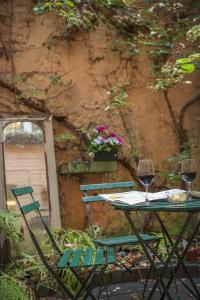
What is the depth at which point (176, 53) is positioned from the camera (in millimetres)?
5070

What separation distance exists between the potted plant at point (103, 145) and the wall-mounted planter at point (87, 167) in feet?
0.19

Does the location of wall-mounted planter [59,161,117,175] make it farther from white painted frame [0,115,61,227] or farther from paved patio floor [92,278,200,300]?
paved patio floor [92,278,200,300]

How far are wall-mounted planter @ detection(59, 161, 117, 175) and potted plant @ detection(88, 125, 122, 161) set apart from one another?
59 mm

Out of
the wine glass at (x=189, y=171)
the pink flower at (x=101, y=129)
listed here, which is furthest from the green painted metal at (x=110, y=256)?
the pink flower at (x=101, y=129)

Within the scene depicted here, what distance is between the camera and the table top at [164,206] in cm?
222

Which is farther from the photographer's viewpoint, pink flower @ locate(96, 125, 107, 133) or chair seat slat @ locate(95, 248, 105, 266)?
pink flower @ locate(96, 125, 107, 133)

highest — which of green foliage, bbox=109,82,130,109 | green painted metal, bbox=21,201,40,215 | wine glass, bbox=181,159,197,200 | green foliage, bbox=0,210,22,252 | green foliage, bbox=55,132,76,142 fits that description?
green foliage, bbox=109,82,130,109

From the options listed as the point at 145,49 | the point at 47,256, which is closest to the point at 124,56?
the point at 145,49

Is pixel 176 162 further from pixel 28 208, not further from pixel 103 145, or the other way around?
pixel 28 208

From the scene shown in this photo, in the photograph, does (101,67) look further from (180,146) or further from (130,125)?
(180,146)

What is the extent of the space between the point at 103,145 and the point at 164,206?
2.43 meters

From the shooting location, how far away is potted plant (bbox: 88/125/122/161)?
4691 millimetres

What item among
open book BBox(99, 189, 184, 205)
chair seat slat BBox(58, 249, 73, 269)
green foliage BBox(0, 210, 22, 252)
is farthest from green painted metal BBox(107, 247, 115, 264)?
green foliage BBox(0, 210, 22, 252)

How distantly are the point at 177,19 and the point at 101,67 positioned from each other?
107 centimetres
